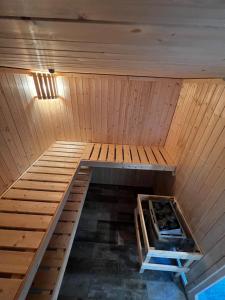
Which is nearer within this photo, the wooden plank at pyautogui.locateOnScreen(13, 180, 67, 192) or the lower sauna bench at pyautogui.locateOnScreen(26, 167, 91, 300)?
the lower sauna bench at pyautogui.locateOnScreen(26, 167, 91, 300)

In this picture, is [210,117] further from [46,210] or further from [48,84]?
[48,84]

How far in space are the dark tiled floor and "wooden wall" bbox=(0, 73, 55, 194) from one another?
1.35 metres

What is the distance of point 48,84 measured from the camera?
218 centimetres

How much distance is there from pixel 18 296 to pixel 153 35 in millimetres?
1476

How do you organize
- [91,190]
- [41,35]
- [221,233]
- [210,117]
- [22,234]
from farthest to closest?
[91,190]
[210,117]
[221,233]
[22,234]
[41,35]

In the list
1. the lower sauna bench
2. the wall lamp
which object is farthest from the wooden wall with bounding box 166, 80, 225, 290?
the wall lamp

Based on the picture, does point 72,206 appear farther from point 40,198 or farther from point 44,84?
point 44,84

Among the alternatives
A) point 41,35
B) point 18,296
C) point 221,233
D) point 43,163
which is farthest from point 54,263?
point 41,35

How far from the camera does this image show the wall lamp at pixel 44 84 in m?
2.02

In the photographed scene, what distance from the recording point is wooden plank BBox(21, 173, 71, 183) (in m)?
1.87

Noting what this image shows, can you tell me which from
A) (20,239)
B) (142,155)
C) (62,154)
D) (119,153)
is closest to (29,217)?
(20,239)

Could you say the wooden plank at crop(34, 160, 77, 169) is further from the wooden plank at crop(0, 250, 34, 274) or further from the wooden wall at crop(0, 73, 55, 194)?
the wooden plank at crop(0, 250, 34, 274)

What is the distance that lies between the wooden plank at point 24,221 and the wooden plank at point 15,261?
21 centimetres

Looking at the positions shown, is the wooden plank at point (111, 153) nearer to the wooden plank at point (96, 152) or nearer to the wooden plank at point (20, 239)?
the wooden plank at point (96, 152)
